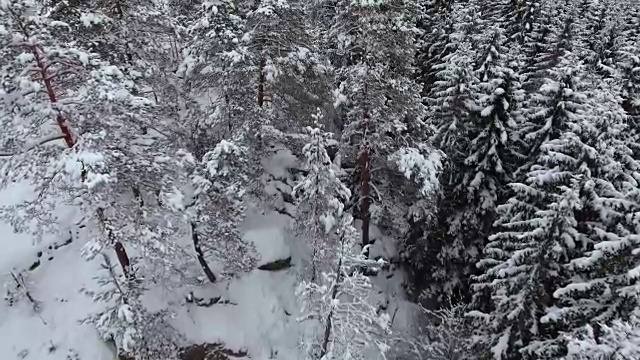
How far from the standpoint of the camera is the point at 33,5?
10.9 metres

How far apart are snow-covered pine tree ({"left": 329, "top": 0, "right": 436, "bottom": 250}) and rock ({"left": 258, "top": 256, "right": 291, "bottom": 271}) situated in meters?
4.16

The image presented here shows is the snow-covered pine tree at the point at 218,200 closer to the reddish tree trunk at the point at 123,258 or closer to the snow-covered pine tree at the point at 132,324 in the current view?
the reddish tree trunk at the point at 123,258

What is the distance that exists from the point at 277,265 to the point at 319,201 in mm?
5311

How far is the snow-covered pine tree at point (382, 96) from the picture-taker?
15.0m

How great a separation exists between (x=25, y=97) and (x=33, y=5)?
2.12 metres

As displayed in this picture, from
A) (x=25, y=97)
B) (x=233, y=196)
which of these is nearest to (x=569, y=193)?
(x=233, y=196)

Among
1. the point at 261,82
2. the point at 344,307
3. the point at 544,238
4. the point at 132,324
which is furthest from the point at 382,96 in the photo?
the point at 132,324

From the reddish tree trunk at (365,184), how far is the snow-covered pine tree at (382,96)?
0.04 metres

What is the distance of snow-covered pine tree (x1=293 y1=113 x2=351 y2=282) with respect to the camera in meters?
14.3

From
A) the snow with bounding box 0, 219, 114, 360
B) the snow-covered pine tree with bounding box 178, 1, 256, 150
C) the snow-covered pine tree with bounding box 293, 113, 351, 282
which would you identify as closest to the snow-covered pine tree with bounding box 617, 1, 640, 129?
the snow-covered pine tree with bounding box 293, 113, 351, 282

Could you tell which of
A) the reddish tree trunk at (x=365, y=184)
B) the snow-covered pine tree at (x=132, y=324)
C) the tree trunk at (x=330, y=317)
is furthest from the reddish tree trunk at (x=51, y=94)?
the reddish tree trunk at (x=365, y=184)

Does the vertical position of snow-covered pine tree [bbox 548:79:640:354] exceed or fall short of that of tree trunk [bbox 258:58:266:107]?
it falls short

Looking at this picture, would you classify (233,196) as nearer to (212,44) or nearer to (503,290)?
(212,44)

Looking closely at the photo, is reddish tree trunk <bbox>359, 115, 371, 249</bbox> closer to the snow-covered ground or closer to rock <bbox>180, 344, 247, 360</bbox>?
the snow-covered ground
